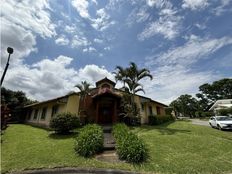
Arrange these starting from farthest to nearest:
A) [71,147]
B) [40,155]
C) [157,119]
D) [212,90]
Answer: [212,90] → [157,119] → [71,147] → [40,155]

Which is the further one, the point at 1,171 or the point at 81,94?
the point at 81,94

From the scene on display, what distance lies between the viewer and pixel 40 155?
7.72m

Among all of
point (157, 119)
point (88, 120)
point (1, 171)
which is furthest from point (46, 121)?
point (157, 119)

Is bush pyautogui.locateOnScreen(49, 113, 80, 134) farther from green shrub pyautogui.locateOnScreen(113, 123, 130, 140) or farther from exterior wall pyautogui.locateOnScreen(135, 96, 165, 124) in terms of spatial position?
exterior wall pyautogui.locateOnScreen(135, 96, 165, 124)

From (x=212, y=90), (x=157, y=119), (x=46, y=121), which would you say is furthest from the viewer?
(x=212, y=90)

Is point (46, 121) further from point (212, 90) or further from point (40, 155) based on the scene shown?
point (212, 90)

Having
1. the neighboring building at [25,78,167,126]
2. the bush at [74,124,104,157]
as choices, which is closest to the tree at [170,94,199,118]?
the neighboring building at [25,78,167,126]

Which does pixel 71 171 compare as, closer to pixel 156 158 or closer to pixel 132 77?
pixel 156 158

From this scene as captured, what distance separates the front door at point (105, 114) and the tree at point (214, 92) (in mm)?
55437

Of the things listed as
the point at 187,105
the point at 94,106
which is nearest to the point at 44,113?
the point at 94,106

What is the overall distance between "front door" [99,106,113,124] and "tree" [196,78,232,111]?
2183 inches

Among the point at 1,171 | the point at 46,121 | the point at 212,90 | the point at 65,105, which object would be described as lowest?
the point at 1,171

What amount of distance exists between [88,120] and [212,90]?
6167 cm

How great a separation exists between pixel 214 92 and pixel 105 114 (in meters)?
59.5
